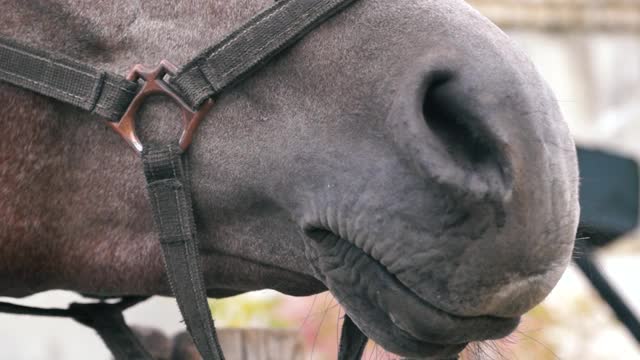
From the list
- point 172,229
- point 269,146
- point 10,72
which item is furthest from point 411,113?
point 10,72

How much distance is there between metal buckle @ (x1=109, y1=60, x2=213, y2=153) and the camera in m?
2.42

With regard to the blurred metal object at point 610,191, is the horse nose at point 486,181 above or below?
above

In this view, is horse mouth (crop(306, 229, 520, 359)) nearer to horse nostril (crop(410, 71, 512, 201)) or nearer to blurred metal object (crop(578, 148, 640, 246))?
horse nostril (crop(410, 71, 512, 201))

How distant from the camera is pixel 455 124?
2207 mm

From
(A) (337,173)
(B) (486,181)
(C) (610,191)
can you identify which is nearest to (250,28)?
(A) (337,173)

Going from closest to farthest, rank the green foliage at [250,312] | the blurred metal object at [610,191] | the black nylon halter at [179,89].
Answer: the black nylon halter at [179,89] → the blurred metal object at [610,191] → the green foliage at [250,312]

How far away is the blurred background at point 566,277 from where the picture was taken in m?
3.78

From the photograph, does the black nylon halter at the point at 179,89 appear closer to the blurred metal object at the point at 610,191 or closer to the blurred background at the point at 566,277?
the blurred background at the point at 566,277

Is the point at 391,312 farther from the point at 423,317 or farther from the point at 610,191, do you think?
the point at 610,191

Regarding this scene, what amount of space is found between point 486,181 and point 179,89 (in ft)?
2.11

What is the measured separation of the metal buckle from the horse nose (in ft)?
1.34

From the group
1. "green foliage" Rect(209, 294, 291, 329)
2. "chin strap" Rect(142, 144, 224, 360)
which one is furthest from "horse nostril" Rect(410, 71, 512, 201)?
"green foliage" Rect(209, 294, 291, 329)

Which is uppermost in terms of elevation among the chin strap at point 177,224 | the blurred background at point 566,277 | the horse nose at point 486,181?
the chin strap at point 177,224

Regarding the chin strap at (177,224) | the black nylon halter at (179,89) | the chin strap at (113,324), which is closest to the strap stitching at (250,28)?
the black nylon halter at (179,89)
